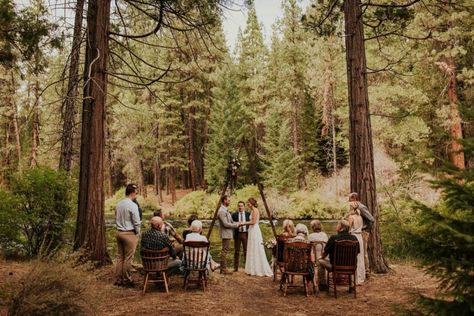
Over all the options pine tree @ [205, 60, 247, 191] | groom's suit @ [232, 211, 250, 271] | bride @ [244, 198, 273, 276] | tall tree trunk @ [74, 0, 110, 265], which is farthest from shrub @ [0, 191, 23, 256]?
pine tree @ [205, 60, 247, 191]

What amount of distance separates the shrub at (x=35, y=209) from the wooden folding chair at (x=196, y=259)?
12.9 ft

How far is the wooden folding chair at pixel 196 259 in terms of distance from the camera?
8.00 m

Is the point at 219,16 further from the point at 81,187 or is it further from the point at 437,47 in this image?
the point at 437,47

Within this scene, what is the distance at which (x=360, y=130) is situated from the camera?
30.3 ft

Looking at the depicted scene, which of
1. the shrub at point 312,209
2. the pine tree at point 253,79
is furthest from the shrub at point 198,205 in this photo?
the pine tree at point 253,79

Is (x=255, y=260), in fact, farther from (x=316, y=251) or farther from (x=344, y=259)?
(x=344, y=259)

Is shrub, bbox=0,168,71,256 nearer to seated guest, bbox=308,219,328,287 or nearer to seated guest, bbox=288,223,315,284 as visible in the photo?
seated guest, bbox=288,223,315,284

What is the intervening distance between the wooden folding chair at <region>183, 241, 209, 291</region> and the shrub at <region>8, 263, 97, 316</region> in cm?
270

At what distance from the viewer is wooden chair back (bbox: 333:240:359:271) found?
7.74 metres

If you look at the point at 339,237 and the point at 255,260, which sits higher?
the point at 339,237

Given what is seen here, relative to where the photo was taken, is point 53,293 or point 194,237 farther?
point 194,237

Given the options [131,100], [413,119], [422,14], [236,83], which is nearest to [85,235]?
[422,14]

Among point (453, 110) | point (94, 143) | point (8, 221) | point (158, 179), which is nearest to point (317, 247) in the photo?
point (94, 143)

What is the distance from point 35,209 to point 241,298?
5.60 metres
